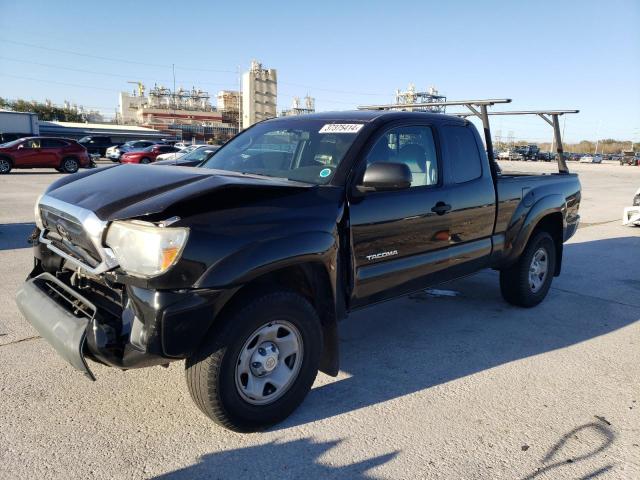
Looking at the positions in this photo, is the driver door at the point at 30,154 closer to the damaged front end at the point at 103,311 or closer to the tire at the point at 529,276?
the damaged front end at the point at 103,311

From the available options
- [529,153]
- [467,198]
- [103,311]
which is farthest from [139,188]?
[529,153]

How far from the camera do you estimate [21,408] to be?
10.2 feet

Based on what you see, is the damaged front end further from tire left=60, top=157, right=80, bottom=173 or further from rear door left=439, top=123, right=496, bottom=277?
tire left=60, top=157, right=80, bottom=173

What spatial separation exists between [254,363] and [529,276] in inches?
141

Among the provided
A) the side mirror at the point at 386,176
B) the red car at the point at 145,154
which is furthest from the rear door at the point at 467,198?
the red car at the point at 145,154

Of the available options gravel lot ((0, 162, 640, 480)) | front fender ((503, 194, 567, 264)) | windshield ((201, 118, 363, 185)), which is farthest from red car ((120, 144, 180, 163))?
front fender ((503, 194, 567, 264))

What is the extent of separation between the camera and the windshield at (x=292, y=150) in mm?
3609

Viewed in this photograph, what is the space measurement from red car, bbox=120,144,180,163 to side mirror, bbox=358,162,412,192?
27.2 metres

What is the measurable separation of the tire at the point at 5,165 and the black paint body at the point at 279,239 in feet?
69.3

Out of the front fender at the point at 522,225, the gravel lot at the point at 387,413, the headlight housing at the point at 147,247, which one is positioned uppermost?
the headlight housing at the point at 147,247

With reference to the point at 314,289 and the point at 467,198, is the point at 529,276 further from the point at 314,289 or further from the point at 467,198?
the point at 314,289

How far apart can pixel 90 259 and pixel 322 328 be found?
1.42 metres

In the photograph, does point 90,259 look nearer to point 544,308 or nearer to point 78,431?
point 78,431

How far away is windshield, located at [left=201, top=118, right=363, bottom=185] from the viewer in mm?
3609
